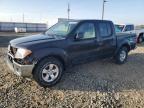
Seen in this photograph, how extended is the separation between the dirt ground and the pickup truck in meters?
0.44

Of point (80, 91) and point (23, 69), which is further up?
point (23, 69)

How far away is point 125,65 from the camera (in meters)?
7.33

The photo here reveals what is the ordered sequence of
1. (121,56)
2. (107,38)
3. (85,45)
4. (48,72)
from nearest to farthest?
(48,72), (85,45), (107,38), (121,56)

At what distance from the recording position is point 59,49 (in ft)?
15.8

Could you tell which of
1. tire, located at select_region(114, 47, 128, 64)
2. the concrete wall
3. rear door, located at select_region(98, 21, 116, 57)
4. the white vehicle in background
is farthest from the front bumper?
the concrete wall

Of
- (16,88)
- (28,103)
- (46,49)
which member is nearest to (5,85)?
(16,88)

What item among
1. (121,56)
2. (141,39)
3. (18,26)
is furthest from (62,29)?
(18,26)

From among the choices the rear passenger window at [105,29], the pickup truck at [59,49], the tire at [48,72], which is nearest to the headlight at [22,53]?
the pickup truck at [59,49]

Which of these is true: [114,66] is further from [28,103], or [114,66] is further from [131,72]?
[28,103]

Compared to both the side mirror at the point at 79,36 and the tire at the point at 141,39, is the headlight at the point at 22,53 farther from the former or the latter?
the tire at the point at 141,39

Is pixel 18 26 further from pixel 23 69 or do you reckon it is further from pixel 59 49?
pixel 23 69

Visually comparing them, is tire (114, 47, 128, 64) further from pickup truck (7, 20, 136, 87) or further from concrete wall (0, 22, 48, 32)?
concrete wall (0, 22, 48, 32)

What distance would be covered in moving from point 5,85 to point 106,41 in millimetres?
3521

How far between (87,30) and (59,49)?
1.29 m
